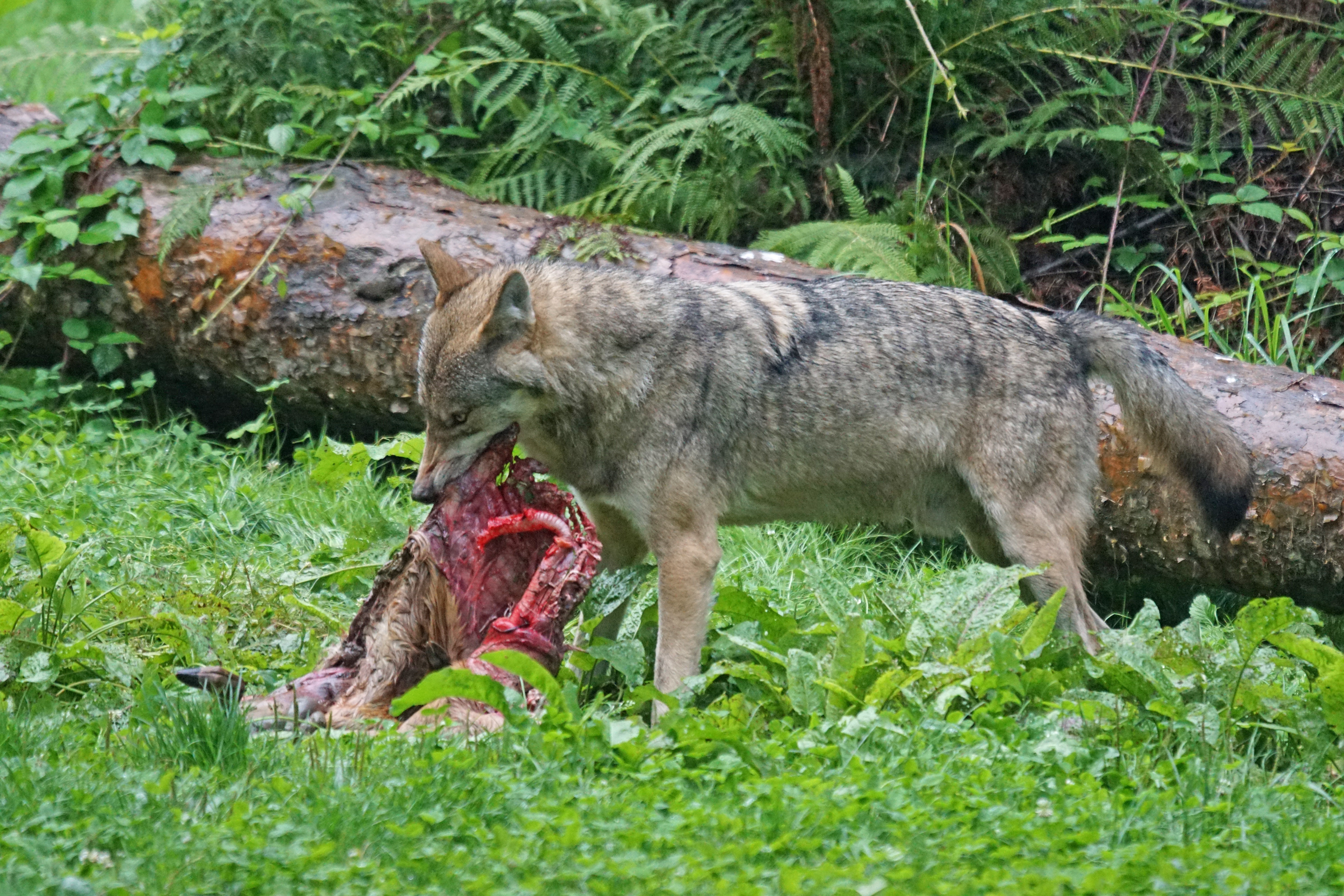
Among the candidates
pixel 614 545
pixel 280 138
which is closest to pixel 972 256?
pixel 614 545

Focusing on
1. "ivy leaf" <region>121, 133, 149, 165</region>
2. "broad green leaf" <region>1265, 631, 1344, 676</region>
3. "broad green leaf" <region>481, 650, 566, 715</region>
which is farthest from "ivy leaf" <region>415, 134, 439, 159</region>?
"broad green leaf" <region>1265, 631, 1344, 676</region>

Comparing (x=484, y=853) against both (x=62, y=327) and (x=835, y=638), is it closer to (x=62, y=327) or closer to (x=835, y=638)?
(x=835, y=638)

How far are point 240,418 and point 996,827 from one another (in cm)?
607

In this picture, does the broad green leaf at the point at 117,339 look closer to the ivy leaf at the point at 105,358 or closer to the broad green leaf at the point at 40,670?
the ivy leaf at the point at 105,358

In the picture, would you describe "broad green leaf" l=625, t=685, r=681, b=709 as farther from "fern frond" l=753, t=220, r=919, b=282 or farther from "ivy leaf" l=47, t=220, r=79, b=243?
"ivy leaf" l=47, t=220, r=79, b=243

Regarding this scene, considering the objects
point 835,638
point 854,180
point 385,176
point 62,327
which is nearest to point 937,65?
point 854,180

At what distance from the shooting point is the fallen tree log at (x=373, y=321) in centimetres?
621

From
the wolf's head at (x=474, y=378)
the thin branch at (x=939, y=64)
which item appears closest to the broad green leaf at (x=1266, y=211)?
the thin branch at (x=939, y=64)

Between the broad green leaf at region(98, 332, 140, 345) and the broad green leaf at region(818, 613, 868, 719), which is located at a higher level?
the broad green leaf at region(818, 613, 868, 719)

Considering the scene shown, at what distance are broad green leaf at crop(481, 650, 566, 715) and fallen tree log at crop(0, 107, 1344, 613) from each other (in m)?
3.04

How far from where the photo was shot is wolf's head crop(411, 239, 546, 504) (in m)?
4.70

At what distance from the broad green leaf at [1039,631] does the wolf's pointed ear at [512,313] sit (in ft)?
6.67

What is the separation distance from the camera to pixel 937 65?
24.6ft

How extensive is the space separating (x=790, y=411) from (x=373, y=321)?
114 inches
